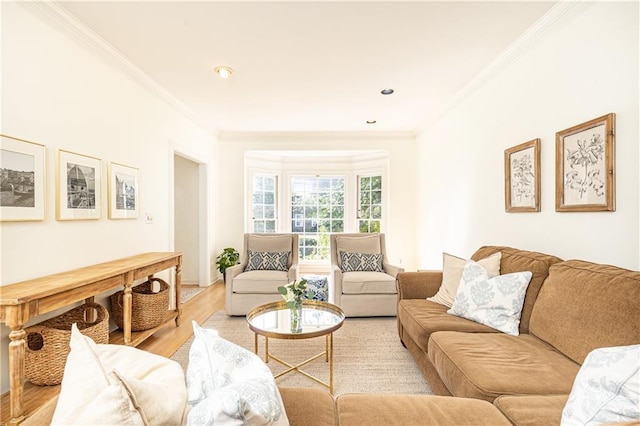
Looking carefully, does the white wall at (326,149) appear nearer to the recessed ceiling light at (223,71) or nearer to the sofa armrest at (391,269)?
the sofa armrest at (391,269)

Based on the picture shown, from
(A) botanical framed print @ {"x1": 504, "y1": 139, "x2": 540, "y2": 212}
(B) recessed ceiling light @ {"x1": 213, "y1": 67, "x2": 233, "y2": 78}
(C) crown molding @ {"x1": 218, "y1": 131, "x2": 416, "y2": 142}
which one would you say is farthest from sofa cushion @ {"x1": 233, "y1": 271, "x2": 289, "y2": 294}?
(C) crown molding @ {"x1": 218, "y1": 131, "x2": 416, "y2": 142}

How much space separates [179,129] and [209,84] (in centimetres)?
100

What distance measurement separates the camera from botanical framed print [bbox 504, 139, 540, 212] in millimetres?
2415

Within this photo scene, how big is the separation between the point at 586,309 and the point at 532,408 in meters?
0.68

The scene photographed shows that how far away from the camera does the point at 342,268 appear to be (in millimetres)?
3926

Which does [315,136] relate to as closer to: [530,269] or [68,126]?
[68,126]

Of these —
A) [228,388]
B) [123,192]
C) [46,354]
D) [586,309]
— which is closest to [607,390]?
[586,309]

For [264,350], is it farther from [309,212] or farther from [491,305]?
[309,212]

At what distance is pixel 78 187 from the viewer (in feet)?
A: 7.82

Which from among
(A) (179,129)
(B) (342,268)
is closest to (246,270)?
(B) (342,268)

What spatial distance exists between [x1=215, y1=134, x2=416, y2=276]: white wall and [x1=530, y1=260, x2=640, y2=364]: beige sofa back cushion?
11.4ft

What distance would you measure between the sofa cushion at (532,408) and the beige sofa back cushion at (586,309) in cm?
40

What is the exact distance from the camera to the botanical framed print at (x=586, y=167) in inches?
70.6

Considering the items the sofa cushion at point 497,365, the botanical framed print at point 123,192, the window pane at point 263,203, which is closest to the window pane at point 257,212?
the window pane at point 263,203
